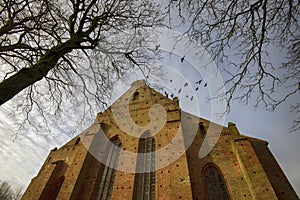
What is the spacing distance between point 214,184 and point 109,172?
18.3 feet

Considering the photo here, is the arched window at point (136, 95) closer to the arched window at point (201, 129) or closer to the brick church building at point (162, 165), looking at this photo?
the brick church building at point (162, 165)

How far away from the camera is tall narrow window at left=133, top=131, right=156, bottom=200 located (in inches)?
324

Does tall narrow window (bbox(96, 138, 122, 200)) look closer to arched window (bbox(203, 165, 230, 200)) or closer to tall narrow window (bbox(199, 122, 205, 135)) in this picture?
arched window (bbox(203, 165, 230, 200))

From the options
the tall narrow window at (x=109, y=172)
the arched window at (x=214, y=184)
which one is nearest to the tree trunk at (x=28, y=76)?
the tall narrow window at (x=109, y=172)

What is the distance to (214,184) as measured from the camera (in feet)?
28.1

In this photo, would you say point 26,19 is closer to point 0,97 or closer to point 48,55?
point 48,55

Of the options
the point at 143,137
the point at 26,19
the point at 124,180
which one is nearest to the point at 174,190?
the point at 124,180

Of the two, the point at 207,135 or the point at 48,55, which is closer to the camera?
the point at 48,55

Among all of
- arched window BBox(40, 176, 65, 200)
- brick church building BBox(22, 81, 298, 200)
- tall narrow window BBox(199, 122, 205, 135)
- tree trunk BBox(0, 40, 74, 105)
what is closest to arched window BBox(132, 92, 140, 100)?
brick church building BBox(22, 81, 298, 200)

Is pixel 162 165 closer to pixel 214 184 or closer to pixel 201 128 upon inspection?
pixel 214 184

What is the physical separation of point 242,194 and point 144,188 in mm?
4467

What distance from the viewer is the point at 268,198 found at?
6.48 metres

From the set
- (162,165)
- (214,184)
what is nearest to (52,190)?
(162,165)

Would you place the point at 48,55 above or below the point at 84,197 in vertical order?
above
